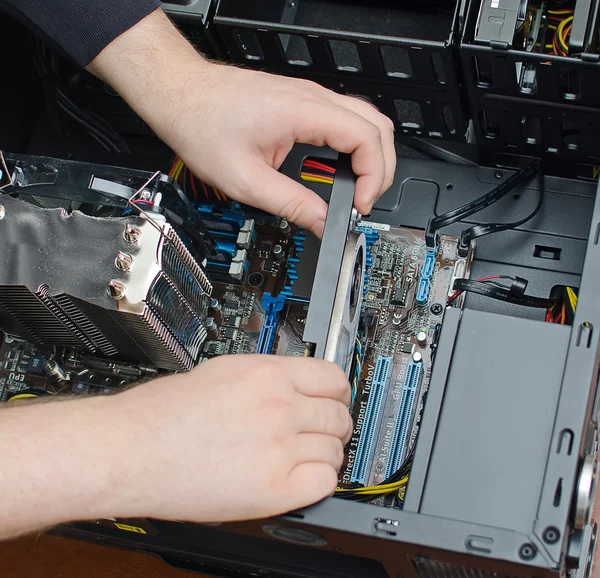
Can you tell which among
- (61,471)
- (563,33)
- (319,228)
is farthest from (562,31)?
(61,471)

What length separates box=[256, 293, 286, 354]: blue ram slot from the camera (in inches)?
62.1

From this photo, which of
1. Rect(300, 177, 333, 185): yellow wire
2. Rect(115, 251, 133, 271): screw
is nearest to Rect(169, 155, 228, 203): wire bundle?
Rect(300, 177, 333, 185): yellow wire

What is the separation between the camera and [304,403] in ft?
3.84

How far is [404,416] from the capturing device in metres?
1.47

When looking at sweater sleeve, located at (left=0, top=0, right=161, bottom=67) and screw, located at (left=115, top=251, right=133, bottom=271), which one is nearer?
screw, located at (left=115, top=251, right=133, bottom=271)

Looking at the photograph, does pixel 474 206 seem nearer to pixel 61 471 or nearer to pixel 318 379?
pixel 318 379

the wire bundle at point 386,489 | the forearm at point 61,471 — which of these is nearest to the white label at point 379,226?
the wire bundle at point 386,489

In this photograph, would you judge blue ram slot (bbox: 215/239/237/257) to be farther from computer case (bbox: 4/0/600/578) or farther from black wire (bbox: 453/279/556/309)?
black wire (bbox: 453/279/556/309)

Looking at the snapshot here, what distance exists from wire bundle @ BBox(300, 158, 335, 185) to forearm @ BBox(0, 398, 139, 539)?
750 mm

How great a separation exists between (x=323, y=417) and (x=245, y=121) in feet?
1.69

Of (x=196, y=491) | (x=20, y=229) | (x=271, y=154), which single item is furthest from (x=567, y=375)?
(x=20, y=229)

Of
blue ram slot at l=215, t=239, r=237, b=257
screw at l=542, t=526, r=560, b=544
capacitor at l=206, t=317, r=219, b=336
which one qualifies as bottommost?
screw at l=542, t=526, r=560, b=544

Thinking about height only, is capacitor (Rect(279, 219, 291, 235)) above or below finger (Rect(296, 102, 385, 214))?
below

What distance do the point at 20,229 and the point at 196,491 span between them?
1.84 feet
